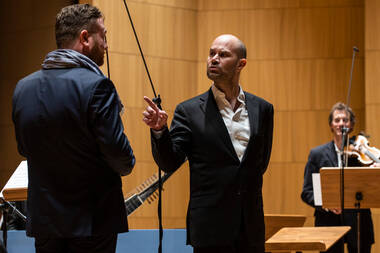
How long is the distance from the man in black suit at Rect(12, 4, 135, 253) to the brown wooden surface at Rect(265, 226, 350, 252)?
183 cm

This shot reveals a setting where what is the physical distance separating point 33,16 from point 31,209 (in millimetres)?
5560

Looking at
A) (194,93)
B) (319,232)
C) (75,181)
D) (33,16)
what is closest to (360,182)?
(319,232)

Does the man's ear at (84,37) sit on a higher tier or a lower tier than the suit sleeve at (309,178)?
higher

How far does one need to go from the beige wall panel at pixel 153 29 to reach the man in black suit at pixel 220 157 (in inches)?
157

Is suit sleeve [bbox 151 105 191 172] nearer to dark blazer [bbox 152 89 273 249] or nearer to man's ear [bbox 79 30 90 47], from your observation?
dark blazer [bbox 152 89 273 249]

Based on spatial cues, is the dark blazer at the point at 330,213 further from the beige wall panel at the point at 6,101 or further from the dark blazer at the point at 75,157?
the beige wall panel at the point at 6,101

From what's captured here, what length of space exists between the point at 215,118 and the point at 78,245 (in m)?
0.92

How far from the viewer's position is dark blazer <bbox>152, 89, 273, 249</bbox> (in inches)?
101

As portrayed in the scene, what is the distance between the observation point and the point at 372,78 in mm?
6629

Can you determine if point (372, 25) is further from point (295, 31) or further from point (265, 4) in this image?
point (265, 4)

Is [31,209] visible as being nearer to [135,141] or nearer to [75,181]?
[75,181]

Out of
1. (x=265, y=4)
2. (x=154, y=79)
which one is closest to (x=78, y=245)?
(x=154, y=79)

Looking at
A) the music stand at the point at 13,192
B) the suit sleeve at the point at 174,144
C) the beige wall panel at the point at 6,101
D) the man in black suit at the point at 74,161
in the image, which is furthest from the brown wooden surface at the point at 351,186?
the beige wall panel at the point at 6,101

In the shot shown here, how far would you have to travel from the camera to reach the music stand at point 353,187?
4.29 meters
